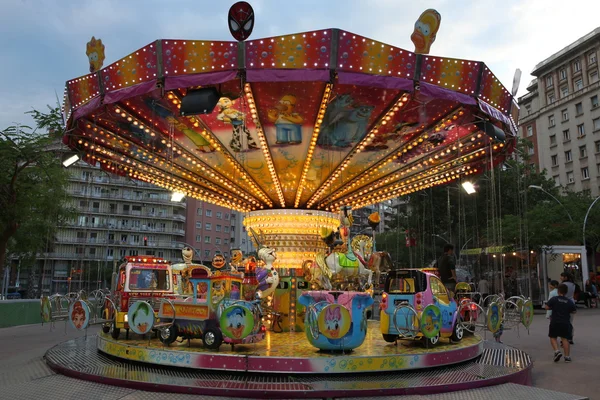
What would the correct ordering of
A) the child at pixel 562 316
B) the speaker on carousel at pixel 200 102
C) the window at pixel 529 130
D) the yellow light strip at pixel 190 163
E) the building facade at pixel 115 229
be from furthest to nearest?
the building facade at pixel 115 229
the window at pixel 529 130
the yellow light strip at pixel 190 163
the child at pixel 562 316
the speaker on carousel at pixel 200 102

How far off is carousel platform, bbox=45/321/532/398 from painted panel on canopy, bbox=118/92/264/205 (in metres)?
4.23

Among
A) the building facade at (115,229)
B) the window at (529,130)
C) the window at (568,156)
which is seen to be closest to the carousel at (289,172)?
the window at (568,156)

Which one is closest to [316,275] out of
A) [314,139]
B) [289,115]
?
[314,139]

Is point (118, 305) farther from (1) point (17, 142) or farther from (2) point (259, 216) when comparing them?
(1) point (17, 142)

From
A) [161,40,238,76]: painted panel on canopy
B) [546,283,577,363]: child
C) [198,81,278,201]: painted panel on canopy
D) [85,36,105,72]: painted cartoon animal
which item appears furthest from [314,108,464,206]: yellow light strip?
[85,36,105,72]: painted cartoon animal

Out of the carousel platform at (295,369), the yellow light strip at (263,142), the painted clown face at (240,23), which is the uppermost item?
the painted clown face at (240,23)

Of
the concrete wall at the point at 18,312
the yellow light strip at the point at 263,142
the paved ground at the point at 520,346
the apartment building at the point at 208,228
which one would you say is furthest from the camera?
the apartment building at the point at 208,228

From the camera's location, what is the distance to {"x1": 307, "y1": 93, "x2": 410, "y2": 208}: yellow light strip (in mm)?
8362

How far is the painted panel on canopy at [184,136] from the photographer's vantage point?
8.70m

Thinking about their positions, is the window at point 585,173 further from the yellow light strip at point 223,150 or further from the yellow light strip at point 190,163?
the yellow light strip at point 223,150

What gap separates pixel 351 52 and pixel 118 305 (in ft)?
22.0

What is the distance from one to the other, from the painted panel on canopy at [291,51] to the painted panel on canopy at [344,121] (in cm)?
81

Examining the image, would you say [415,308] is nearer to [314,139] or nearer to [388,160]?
[314,139]

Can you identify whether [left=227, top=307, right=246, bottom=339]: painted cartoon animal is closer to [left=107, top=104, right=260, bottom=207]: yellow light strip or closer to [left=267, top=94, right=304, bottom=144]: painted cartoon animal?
[left=267, top=94, right=304, bottom=144]: painted cartoon animal
